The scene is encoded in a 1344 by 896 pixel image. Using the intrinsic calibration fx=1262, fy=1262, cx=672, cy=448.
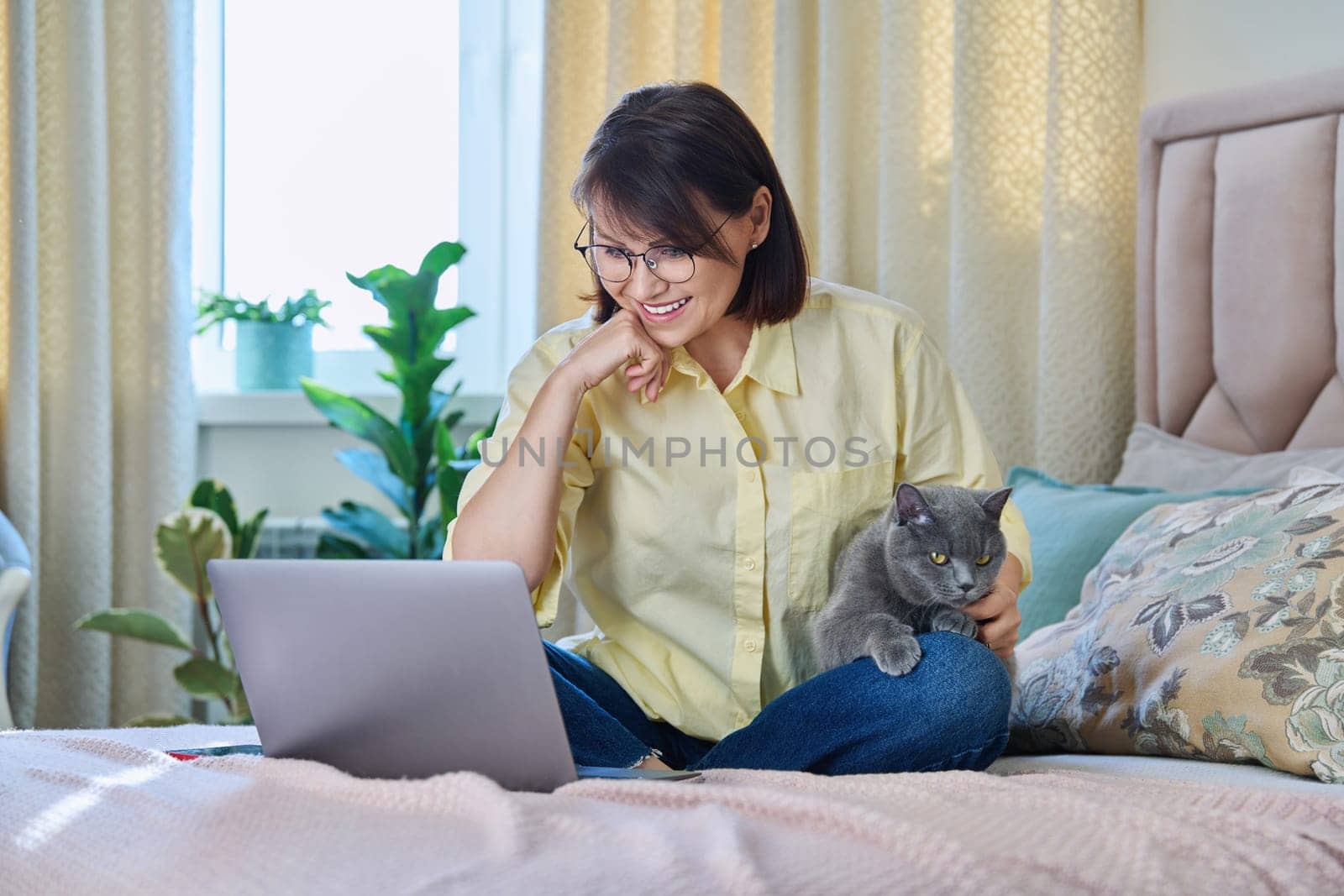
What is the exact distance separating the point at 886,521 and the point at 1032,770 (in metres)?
0.30

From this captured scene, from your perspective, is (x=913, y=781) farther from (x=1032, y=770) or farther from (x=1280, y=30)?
(x=1280, y=30)

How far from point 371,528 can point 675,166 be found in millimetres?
1557

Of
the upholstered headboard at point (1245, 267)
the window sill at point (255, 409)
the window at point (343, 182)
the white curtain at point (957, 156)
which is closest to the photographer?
the upholstered headboard at point (1245, 267)

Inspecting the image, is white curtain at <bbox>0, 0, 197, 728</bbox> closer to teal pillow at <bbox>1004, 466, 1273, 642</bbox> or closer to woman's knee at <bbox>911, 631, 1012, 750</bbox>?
teal pillow at <bbox>1004, 466, 1273, 642</bbox>

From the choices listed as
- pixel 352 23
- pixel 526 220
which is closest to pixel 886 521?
pixel 526 220

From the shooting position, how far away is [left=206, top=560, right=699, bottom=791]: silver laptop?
961 millimetres

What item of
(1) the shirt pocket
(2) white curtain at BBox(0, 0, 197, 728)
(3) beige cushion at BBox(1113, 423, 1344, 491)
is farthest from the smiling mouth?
(2) white curtain at BBox(0, 0, 197, 728)

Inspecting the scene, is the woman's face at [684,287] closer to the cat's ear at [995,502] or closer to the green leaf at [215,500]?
the cat's ear at [995,502]

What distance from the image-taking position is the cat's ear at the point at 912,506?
4.33 feet

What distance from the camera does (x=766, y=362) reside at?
1.52 meters

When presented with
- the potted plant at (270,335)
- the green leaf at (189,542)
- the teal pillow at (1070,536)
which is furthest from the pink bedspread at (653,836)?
the potted plant at (270,335)

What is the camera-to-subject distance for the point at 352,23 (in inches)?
124

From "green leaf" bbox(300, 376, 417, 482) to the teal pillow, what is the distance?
1345 millimetres

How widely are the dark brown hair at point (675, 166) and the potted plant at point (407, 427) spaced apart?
124cm
